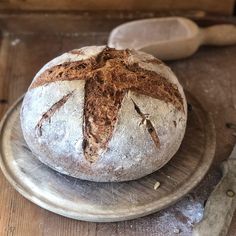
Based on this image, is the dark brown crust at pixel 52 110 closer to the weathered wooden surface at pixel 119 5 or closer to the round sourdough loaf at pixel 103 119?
the round sourdough loaf at pixel 103 119

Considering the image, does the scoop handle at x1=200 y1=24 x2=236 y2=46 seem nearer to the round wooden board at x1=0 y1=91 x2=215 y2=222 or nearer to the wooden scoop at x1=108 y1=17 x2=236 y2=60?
the wooden scoop at x1=108 y1=17 x2=236 y2=60

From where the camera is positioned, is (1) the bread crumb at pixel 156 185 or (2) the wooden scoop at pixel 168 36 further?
(2) the wooden scoop at pixel 168 36

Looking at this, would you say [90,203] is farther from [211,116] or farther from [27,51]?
→ [27,51]

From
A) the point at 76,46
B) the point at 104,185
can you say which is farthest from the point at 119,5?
the point at 104,185

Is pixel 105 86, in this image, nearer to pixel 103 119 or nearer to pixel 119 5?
pixel 103 119

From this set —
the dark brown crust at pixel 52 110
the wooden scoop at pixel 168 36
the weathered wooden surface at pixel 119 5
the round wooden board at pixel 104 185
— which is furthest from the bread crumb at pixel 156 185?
the weathered wooden surface at pixel 119 5

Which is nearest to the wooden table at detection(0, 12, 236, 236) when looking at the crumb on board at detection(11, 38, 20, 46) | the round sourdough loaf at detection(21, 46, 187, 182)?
the crumb on board at detection(11, 38, 20, 46)
